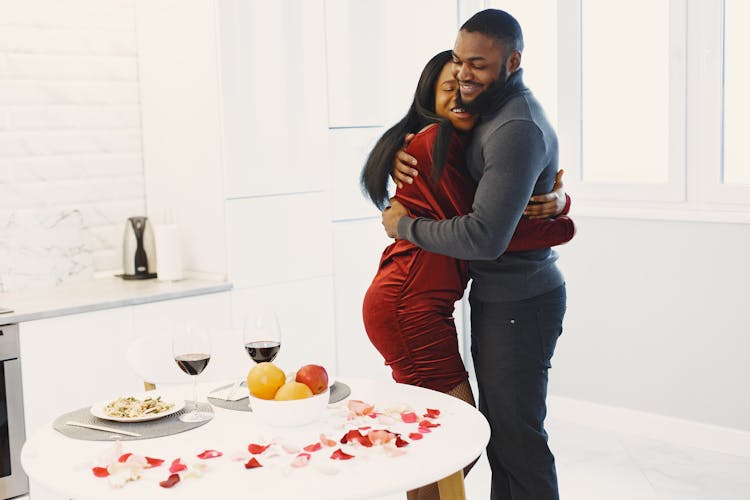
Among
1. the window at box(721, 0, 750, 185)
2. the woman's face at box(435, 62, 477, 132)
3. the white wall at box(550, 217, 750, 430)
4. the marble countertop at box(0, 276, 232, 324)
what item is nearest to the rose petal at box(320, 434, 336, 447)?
the woman's face at box(435, 62, 477, 132)

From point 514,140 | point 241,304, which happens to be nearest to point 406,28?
point 241,304

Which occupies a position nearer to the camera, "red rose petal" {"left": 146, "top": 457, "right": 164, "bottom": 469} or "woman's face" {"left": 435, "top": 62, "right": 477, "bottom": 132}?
"red rose petal" {"left": 146, "top": 457, "right": 164, "bottom": 469}

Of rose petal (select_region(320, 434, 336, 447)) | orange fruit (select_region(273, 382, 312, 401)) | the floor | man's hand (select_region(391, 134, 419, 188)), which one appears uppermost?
man's hand (select_region(391, 134, 419, 188))

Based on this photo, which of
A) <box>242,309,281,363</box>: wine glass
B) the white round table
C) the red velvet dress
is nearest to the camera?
the white round table

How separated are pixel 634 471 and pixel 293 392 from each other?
7.49 ft

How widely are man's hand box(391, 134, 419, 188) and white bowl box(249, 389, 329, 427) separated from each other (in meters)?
0.81

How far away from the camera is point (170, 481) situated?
170 cm

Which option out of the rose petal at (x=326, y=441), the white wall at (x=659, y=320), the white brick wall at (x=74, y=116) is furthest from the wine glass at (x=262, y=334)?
the white wall at (x=659, y=320)

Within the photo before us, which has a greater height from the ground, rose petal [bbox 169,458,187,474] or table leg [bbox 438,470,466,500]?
rose petal [bbox 169,458,187,474]

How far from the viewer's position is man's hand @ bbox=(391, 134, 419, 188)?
2619 millimetres

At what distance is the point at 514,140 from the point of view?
2367 millimetres

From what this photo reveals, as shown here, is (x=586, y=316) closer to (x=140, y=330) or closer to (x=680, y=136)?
(x=680, y=136)

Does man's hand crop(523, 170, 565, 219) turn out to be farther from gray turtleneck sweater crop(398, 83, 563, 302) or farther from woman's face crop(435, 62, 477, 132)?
woman's face crop(435, 62, 477, 132)

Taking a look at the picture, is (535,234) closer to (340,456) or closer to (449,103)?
(449,103)
